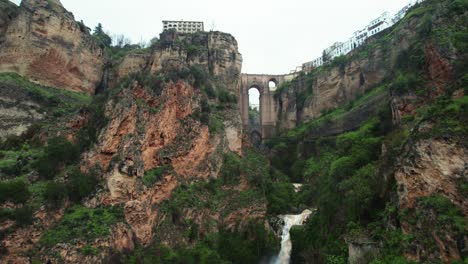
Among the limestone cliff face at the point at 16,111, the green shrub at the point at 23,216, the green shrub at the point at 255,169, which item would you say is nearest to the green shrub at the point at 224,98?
the green shrub at the point at 255,169

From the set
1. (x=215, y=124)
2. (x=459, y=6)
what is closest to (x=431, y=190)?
(x=459, y=6)

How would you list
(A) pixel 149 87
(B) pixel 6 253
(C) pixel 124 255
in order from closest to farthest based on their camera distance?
1. (B) pixel 6 253
2. (C) pixel 124 255
3. (A) pixel 149 87

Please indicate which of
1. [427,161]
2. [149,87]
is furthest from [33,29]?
[427,161]

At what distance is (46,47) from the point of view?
4528 centimetres

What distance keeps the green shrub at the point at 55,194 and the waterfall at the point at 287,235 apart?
60.5 ft

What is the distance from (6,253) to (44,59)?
26.0 metres

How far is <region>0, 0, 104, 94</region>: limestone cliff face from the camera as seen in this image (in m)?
43.9

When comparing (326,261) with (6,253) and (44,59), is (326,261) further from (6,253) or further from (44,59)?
(44,59)

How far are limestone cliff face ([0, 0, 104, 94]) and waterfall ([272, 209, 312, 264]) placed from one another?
2810cm

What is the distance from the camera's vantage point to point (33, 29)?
44781mm

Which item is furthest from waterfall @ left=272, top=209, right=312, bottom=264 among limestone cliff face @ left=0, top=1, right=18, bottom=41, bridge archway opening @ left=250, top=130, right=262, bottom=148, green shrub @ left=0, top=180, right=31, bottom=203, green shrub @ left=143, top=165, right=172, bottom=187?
limestone cliff face @ left=0, top=1, right=18, bottom=41

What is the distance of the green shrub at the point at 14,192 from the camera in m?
26.8

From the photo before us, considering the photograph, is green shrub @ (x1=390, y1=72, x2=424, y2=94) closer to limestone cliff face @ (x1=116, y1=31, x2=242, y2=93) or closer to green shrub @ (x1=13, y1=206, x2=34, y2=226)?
limestone cliff face @ (x1=116, y1=31, x2=242, y2=93)

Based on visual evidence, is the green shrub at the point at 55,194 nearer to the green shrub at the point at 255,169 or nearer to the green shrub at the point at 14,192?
the green shrub at the point at 14,192
